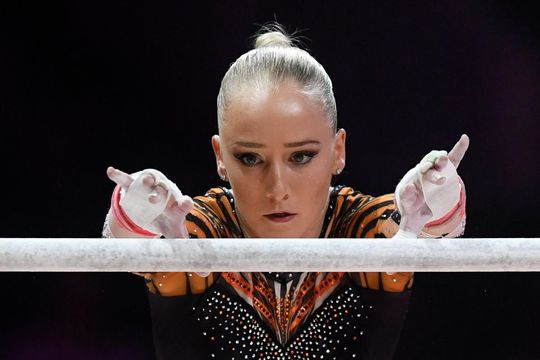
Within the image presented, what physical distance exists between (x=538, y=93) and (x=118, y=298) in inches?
50.2

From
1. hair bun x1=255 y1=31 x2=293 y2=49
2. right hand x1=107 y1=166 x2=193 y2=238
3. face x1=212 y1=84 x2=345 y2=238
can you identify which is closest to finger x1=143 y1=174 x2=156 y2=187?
right hand x1=107 y1=166 x2=193 y2=238

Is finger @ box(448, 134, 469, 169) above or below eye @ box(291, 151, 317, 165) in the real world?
below

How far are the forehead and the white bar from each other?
0.32 meters

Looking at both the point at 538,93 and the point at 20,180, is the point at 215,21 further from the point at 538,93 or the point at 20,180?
the point at 538,93

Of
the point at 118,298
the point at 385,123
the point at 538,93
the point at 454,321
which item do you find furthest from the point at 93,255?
the point at 538,93

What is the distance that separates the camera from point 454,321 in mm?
2039

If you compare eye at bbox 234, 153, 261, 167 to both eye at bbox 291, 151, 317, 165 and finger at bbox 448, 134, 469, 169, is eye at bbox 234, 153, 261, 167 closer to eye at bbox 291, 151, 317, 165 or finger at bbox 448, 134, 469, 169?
eye at bbox 291, 151, 317, 165

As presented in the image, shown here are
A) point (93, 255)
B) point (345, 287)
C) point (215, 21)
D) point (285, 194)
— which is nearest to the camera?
point (93, 255)

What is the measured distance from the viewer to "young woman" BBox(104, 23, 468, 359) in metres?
1.19

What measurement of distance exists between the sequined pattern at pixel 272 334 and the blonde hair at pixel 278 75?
0.36m

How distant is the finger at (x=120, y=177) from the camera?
3.48 ft

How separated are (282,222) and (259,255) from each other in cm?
30

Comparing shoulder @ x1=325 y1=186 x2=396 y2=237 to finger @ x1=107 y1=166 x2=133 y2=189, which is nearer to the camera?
finger @ x1=107 y1=166 x2=133 y2=189

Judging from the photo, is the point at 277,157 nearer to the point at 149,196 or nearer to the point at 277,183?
the point at 277,183
